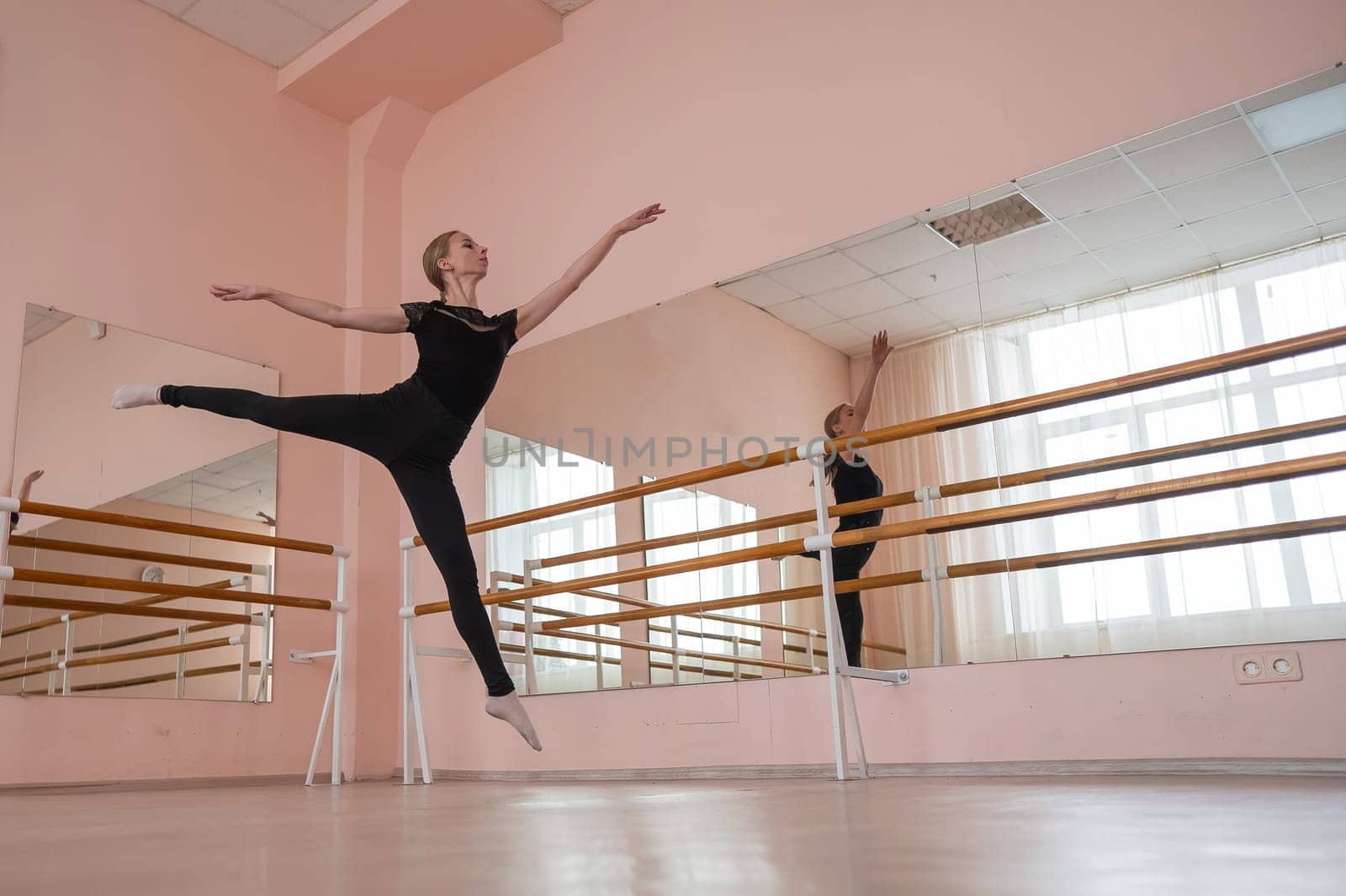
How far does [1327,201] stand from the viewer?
2.69m

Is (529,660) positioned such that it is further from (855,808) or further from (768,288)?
(855,808)

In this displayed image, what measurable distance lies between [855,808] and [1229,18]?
101 inches

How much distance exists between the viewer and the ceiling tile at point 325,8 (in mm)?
4645

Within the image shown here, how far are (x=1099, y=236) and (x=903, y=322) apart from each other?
2.04 ft

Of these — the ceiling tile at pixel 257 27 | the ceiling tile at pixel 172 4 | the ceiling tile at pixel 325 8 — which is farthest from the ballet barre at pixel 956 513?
the ceiling tile at pixel 172 4

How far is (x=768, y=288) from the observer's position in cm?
378

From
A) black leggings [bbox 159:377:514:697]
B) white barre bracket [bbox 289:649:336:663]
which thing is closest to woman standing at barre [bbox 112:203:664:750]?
black leggings [bbox 159:377:514:697]

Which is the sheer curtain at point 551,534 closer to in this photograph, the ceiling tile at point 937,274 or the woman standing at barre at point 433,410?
the woman standing at barre at point 433,410

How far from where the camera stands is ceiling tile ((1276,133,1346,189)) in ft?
8.86

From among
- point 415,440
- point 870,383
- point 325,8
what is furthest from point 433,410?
point 325,8

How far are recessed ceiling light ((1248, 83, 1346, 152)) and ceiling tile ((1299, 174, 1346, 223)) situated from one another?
0.16m

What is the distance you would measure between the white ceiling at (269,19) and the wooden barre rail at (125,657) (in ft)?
8.89

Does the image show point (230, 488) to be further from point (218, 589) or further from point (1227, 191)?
point (1227, 191)

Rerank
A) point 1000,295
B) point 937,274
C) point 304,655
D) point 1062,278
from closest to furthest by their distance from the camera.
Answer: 1. point 1062,278
2. point 1000,295
3. point 937,274
4. point 304,655
